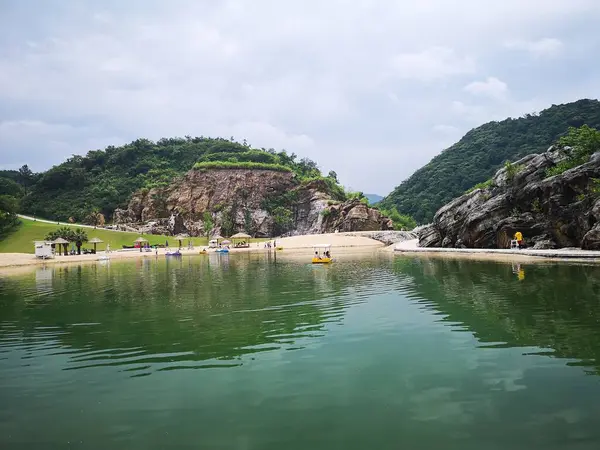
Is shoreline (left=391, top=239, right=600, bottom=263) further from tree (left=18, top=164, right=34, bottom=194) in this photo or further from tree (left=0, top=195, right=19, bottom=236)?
tree (left=18, top=164, right=34, bottom=194)

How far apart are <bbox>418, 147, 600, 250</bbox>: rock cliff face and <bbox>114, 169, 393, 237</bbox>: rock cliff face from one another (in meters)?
45.7

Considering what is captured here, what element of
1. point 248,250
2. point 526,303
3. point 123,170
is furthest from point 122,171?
point 526,303

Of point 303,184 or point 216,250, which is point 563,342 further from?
point 303,184

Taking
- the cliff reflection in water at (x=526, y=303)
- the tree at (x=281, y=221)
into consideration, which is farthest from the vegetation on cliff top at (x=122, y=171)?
the cliff reflection in water at (x=526, y=303)

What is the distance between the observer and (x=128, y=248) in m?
71.5

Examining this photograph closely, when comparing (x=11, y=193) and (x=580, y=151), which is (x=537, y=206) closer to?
(x=580, y=151)

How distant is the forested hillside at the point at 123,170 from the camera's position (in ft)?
344

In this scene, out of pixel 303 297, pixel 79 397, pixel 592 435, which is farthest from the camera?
pixel 303 297

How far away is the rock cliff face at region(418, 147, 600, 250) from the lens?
1358 inches

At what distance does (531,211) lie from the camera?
40594 millimetres

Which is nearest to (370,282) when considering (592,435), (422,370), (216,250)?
(422,370)

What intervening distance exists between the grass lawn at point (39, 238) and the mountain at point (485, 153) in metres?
70.8

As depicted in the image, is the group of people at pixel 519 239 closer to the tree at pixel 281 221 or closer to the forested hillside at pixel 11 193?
the tree at pixel 281 221

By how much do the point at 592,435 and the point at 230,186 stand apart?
341 ft
